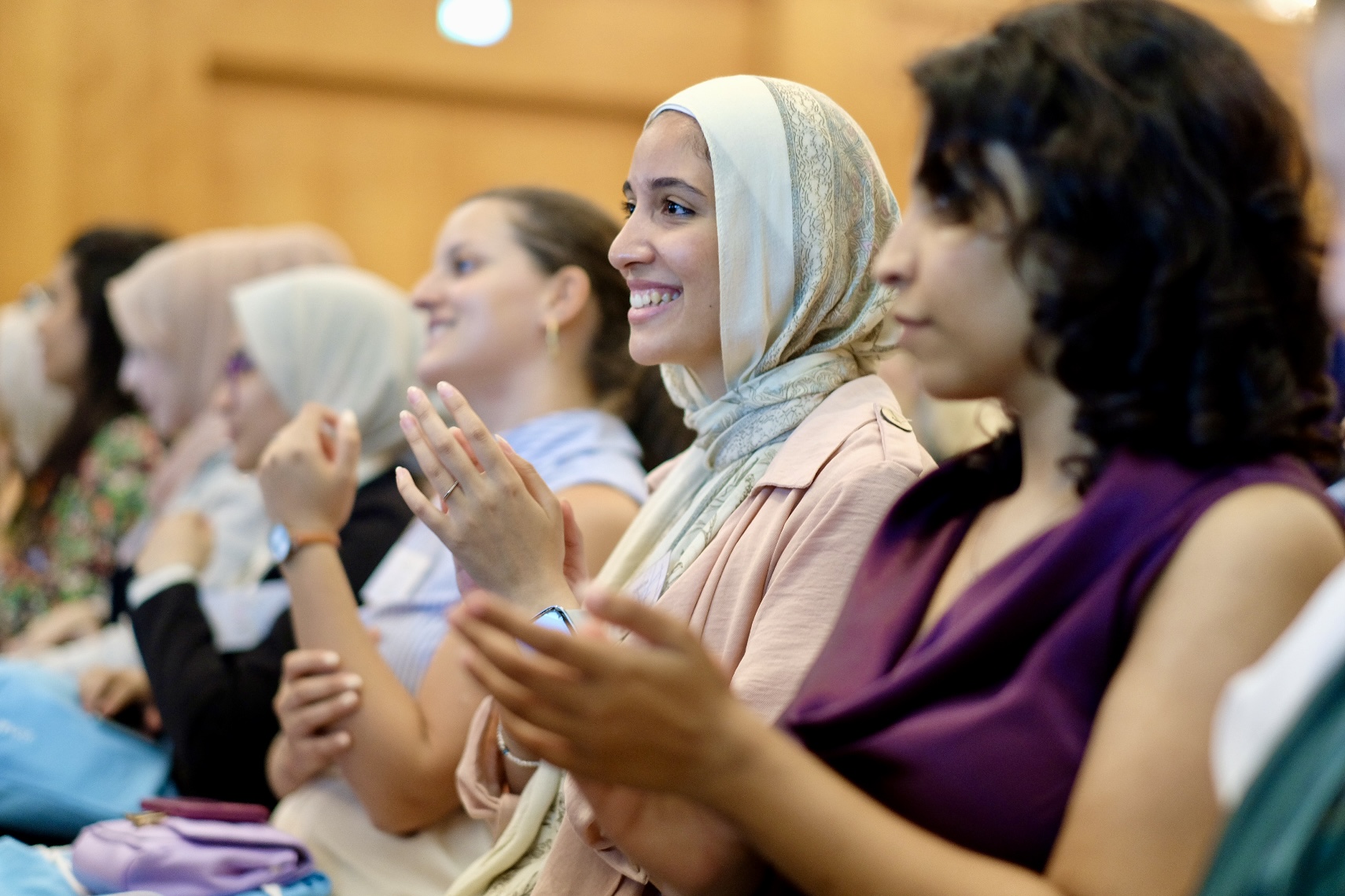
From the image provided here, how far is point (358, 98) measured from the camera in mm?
4617

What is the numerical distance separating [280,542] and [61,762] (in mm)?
545

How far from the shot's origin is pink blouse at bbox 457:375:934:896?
1188 mm

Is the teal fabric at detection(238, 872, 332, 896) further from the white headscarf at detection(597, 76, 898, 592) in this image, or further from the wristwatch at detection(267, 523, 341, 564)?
the white headscarf at detection(597, 76, 898, 592)

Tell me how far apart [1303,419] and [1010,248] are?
252mm

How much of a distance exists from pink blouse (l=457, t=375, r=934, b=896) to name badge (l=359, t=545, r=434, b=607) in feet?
2.20

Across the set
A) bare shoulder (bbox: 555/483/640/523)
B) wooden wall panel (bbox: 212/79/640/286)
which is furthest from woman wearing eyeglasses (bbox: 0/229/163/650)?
bare shoulder (bbox: 555/483/640/523)

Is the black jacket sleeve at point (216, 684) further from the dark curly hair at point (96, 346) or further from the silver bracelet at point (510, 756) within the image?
the dark curly hair at point (96, 346)

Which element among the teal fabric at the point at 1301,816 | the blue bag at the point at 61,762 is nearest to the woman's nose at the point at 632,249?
the teal fabric at the point at 1301,816

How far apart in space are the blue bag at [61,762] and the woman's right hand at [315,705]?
0.43 meters

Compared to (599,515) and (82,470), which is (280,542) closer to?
(599,515)

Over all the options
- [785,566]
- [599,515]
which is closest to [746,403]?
[785,566]

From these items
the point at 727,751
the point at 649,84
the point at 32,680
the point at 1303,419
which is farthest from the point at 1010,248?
the point at 649,84

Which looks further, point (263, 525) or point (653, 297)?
point (263, 525)

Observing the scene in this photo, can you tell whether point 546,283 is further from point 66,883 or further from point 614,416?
point 66,883
